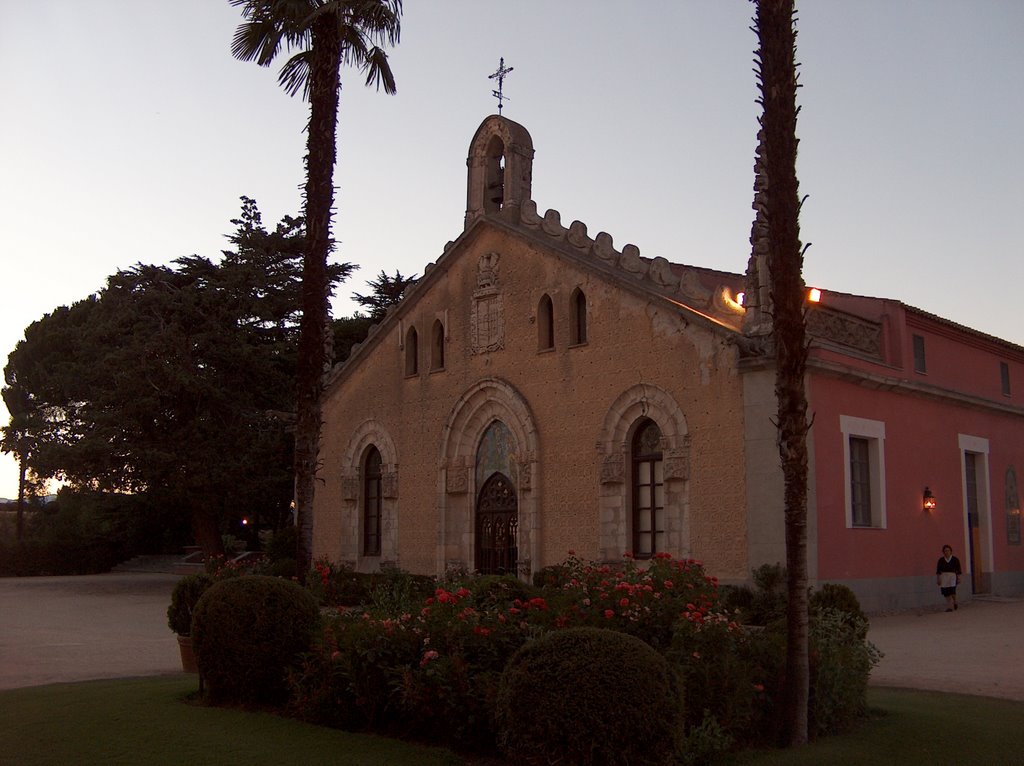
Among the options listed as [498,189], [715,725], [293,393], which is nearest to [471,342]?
[498,189]

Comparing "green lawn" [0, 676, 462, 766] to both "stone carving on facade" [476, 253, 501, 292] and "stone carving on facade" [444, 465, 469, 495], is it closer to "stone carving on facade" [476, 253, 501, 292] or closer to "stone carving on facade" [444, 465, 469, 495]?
"stone carving on facade" [444, 465, 469, 495]

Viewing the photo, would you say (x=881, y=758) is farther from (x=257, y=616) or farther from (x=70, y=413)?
(x=70, y=413)

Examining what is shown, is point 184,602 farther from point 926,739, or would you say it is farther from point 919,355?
point 919,355

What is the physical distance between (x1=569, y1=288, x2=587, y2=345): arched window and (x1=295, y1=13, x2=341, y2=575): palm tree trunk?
782cm

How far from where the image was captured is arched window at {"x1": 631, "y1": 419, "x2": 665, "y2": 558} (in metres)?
20.5

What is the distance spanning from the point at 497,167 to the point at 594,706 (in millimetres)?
20755

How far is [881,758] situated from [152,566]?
1669 inches

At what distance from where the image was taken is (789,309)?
352 inches

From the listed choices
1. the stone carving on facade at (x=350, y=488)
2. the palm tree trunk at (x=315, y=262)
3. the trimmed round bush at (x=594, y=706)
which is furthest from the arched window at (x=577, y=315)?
the trimmed round bush at (x=594, y=706)

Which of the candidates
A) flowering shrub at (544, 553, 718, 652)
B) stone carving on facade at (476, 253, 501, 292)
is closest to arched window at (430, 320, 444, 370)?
stone carving on facade at (476, 253, 501, 292)

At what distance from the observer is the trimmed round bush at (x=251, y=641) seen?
1023cm

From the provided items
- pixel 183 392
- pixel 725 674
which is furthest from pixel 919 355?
pixel 183 392

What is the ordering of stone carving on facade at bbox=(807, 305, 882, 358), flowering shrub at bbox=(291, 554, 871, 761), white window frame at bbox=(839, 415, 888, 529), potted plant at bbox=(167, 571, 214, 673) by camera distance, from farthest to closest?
stone carving on facade at bbox=(807, 305, 882, 358) < white window frame at bbox=(839, 415, 888, 529) < potted plant at bbox=(167, 571, 214, 673) < flowering shrub at bbox=(291, 554, 871, 761)

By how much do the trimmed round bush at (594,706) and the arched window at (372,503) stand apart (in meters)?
20.8
